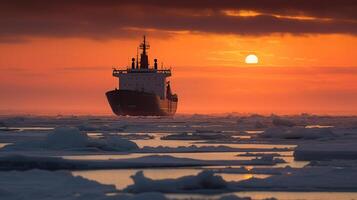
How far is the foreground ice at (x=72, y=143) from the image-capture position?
20500 mm

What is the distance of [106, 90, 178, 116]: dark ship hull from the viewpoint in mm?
76250

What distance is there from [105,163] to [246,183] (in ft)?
14.3

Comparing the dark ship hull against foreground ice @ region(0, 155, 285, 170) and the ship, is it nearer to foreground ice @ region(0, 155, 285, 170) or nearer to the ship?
the ship

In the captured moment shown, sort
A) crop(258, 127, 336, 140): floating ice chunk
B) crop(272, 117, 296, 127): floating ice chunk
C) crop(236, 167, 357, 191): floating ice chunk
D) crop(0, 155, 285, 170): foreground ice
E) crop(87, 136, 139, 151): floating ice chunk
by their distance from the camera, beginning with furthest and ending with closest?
crop(272, 117, 296, 127): floating ice chunk
crop(258, 127, 336, 140): floating ice chunk
crop(87, 136, 139, 151): floating ice chunk
crop(0, 155, 285, 170): foreground ice
crop(236, 167, 357, 191): floating ice chunk

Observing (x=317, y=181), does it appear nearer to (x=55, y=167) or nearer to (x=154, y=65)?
(x=55, y=167)

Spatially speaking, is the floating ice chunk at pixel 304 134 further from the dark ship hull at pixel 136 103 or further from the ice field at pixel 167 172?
the dark ship hull at pixel 136 103

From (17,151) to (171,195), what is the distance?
8.80m

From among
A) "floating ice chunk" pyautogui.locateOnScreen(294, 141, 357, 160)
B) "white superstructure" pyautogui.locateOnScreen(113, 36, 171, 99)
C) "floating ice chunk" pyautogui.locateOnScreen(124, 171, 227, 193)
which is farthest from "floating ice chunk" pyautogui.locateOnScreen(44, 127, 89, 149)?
"white superstructure" pyautogui.locateOnScreen(113, 36, 171, 99)

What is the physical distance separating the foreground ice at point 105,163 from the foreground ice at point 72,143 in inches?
146

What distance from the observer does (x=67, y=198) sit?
10.6m

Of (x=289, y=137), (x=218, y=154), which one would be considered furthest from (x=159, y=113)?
(x=218, y=154)

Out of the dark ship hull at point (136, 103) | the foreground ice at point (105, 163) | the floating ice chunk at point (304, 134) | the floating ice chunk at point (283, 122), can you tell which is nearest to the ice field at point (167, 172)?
the foreground ice at point (105, 163)

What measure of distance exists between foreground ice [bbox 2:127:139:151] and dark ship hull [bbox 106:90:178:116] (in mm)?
53576

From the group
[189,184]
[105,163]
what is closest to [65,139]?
[105,163]
